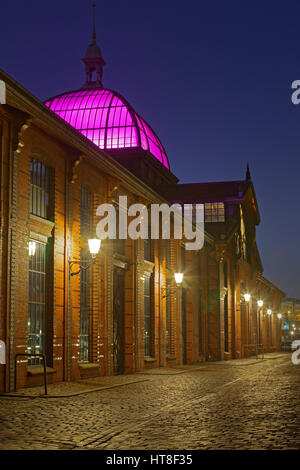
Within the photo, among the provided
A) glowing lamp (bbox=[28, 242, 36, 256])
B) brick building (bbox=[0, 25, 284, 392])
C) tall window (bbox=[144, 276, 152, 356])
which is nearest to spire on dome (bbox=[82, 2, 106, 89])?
brick building (bbox=[0, 25, 284, 392])

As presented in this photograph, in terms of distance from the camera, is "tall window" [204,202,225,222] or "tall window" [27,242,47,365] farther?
"tall window" [204,202,225,222]

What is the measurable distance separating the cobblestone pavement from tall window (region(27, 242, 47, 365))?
2303mm

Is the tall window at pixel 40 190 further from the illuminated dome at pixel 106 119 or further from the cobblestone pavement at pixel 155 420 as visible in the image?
the illuminated dome at pixel 106 119

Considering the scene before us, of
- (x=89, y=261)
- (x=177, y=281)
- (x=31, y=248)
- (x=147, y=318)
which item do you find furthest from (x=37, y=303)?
(x=147, y=318)

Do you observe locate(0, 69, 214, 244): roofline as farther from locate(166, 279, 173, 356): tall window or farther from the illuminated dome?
the illuminated dome

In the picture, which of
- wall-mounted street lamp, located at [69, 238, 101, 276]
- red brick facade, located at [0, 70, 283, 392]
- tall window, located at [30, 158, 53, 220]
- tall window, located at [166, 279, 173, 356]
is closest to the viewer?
red brick facade, located at [0, 70, 283, 392]

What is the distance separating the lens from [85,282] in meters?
20.2

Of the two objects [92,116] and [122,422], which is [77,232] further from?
[92,116]

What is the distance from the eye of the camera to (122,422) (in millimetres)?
9930

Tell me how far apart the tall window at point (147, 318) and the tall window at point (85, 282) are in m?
6.58

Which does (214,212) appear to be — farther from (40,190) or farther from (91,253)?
(40,190)

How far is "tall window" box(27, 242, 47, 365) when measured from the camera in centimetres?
1652

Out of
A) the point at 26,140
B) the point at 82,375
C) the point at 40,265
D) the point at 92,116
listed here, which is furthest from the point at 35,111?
the point at 92,116

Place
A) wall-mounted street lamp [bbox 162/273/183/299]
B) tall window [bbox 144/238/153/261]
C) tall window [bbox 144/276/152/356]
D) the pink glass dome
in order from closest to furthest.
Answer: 1. wall-mounted street lamp [bbox 162/273/183/299]
2. tall window [bbox 144/276/152/356]
3. tall window [bbox 144/238/153/261]
4. the pink glass dome
